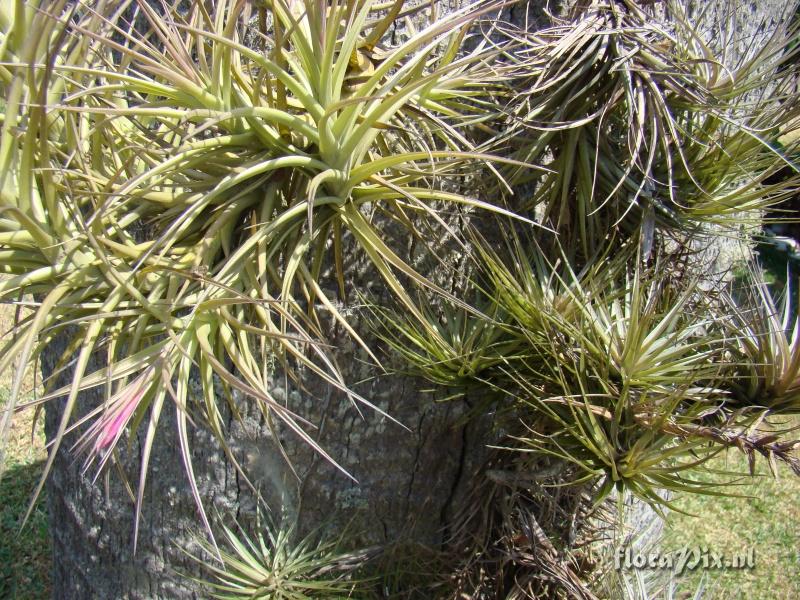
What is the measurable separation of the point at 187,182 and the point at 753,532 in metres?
2.51

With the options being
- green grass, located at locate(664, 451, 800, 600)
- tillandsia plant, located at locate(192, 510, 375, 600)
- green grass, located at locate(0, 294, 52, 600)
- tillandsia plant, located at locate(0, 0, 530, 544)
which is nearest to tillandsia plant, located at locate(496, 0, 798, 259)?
tillandsia plant, located at locate(0, 0, 530, 544)

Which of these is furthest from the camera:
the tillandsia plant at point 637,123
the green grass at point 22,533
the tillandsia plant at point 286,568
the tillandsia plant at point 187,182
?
the green grass at point 22,533

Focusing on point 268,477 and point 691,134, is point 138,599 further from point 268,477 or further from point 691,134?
point 691,134

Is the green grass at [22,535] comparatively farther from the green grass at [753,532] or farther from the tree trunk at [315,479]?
the green grass at [753,532]

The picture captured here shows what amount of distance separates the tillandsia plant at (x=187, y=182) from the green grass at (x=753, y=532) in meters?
1.61

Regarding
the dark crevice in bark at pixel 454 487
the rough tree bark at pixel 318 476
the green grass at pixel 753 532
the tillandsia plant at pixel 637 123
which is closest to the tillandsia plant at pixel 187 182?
the tillandsia plant at pixel 637 123

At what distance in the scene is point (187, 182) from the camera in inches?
35.3

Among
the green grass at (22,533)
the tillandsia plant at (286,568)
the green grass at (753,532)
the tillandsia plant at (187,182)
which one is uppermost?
the tillandsia plant at (187,182)

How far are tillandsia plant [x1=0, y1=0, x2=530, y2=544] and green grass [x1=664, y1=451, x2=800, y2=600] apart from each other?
1.61 m

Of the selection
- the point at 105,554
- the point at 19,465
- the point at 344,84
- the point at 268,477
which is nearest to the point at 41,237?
the point at 344,84

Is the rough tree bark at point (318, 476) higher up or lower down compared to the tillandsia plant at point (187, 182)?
lower down

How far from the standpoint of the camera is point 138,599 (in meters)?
1.48

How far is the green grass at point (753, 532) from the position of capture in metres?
2.23

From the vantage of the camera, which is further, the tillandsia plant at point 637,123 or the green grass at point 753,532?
the green grass at point 753,532
